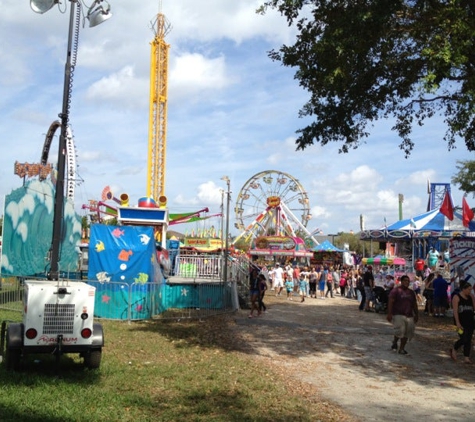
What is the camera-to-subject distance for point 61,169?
10.1 metres

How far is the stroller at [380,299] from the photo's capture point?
2039 cm

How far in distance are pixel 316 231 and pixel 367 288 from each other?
44925mm

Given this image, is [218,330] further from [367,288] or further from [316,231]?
[316,231]

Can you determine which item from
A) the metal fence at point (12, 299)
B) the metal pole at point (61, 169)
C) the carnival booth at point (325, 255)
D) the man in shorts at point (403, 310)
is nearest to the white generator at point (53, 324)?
the metal pole at point (61, 169)

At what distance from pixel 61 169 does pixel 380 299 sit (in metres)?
14.0

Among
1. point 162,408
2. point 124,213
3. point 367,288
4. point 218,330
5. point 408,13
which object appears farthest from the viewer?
point 124,213

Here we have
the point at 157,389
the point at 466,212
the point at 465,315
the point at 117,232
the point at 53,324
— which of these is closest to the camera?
the point at 157,389

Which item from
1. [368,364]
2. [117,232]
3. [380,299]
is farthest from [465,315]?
[117,232]

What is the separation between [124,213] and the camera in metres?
28.8

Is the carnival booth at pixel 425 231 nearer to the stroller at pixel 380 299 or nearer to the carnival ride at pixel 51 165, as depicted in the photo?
the stroller at pixel 380 299

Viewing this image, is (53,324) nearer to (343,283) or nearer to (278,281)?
(278,281)

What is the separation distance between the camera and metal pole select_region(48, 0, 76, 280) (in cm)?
972

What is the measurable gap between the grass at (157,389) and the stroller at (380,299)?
985cm

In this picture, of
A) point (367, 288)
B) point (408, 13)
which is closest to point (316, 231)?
point (367, 288)
